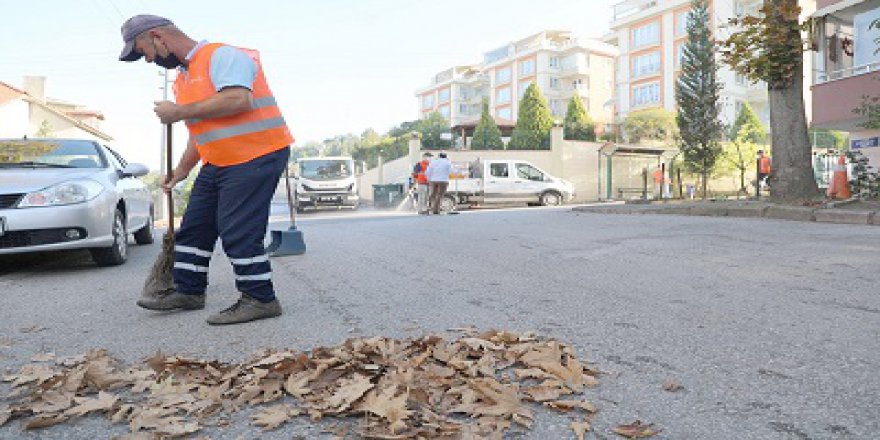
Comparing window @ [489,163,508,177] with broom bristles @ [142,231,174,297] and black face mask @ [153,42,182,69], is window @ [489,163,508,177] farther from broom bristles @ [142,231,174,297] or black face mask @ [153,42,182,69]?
black face mask @ [153,42,182,69]

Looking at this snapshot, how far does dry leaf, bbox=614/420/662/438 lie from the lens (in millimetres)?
2027

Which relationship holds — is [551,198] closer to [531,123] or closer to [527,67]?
[531,123]

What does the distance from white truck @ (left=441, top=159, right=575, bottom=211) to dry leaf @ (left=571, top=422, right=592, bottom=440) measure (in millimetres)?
21510

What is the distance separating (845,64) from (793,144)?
7764mm

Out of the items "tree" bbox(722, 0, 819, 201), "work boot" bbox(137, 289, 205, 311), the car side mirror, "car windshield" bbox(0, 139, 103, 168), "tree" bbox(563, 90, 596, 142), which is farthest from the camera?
"tree" bbox(563, 90, 596, 142)

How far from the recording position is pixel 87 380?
2.57 metres

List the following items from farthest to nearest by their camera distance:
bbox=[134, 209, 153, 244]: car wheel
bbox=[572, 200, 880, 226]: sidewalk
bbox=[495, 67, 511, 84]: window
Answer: bbox=[495, 67, 511, 84]: window → bbox=[572, 200, 880, 226]: sidewalk → bbox=[134, 209, 153, 244]: car wheel

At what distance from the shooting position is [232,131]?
3.66 m

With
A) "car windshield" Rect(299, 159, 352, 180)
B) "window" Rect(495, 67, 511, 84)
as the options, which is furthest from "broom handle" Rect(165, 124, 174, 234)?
"window" Rect(495, 67, 511, 84)

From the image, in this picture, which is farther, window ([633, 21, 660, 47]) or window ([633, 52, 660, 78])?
window ([633, 52, 660, 78])

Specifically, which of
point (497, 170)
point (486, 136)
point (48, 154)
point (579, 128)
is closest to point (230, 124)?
point (48, 154)

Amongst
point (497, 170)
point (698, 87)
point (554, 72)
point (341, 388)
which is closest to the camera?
point (341, 388)

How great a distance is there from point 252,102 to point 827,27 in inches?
759

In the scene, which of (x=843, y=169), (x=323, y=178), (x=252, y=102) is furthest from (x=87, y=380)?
(x=323, y=178)
